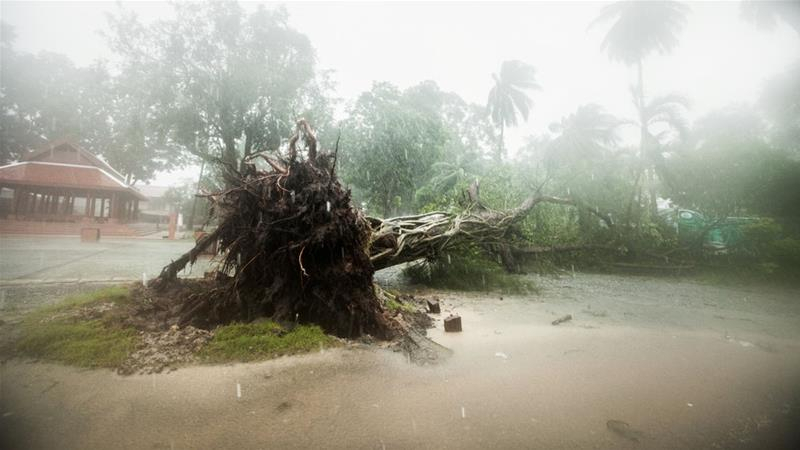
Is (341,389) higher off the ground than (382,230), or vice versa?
(382,230)

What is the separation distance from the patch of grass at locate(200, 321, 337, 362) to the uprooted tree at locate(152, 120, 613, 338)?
25 centimetres

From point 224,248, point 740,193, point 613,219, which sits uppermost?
point 740,193

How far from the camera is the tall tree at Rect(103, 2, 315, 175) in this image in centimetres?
1730

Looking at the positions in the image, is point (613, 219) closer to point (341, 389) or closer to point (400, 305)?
point (400, 305)

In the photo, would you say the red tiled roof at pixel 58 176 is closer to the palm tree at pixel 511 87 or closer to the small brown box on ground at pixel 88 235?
the small brown box on ground at pixel 88 235

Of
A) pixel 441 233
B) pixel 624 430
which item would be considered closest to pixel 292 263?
pixel 624 430

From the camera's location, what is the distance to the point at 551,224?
1012 centimetres

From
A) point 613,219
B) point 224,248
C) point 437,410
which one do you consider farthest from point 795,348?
point 613,219

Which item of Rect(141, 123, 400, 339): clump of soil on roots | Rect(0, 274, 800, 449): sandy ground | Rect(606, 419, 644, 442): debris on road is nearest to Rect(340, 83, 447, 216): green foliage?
Rect(141, 123, 400, 339): clump of soil on roots

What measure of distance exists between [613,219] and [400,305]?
8791mm

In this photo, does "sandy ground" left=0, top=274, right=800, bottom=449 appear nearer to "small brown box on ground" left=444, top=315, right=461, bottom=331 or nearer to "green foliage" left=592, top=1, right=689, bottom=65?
"small brown box on ground" left=444, top=315, right=461, bottom=331

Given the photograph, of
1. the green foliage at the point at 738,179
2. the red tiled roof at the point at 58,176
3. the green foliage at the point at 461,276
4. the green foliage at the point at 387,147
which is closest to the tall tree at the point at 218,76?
the green foliage at the point at 387,147

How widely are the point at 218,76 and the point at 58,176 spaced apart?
13.0 metres

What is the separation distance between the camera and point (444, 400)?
89.3 inches
